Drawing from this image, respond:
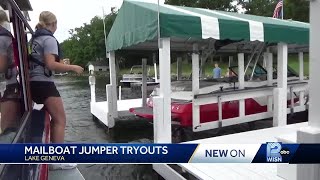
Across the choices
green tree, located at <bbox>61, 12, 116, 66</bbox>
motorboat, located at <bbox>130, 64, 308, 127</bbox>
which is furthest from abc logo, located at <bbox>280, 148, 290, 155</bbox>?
green tree, located at <bbox>61, 12, 116, 66</bbox>

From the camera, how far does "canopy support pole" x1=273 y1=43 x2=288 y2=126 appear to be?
7.78 m

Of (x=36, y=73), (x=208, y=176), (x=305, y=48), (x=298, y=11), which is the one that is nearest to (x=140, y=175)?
(x=208, y=176)

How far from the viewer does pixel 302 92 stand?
9.30m

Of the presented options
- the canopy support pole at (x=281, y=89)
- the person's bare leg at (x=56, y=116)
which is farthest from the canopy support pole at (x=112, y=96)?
the person's bare leg at (x=56, y=116)

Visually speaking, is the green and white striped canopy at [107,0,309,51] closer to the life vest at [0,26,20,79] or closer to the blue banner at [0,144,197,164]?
the life vest at [0,26,20,79]

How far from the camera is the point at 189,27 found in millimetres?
6047

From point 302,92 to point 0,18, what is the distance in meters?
8.60

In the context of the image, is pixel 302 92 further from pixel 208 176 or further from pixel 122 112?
pixel 208 176

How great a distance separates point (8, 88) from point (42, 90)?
0.86 meters

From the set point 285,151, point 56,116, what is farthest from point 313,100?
point 56,116

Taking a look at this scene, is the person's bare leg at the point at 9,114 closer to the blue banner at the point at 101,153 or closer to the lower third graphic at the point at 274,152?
the blue banner at the point at 101,153

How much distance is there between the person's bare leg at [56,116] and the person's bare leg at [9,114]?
1.92 ft

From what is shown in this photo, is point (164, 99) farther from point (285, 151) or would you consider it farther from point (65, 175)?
point (285, 151)

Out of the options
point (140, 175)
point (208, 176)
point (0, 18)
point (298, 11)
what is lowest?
point (140, 175)
